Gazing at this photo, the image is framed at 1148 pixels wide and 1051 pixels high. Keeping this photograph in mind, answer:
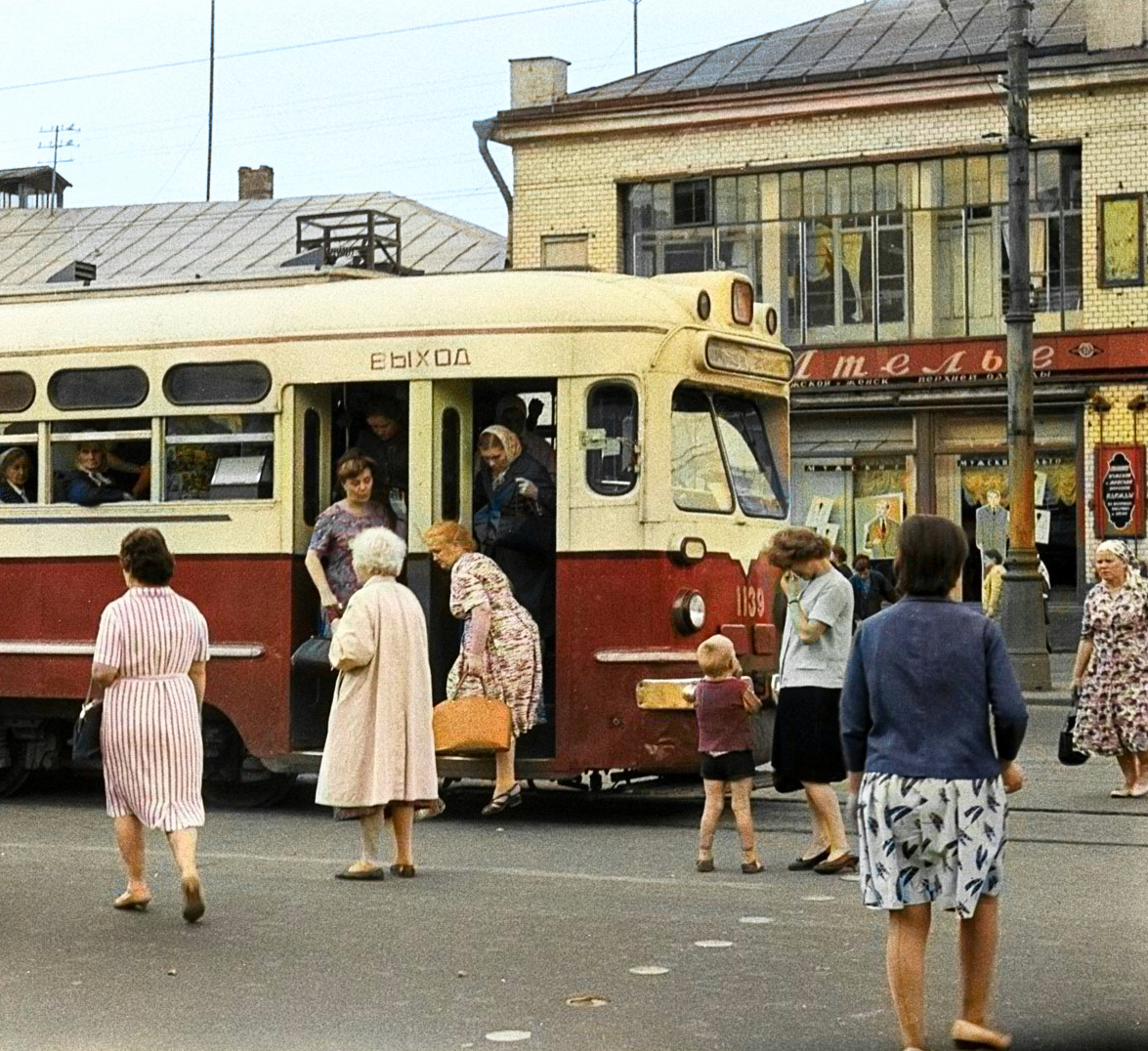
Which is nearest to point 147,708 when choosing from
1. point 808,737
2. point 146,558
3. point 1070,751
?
point 146,558

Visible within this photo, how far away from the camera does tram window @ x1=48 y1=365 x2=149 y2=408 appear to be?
13781mm

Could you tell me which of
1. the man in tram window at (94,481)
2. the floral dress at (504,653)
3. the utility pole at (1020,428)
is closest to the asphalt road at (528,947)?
the floral dress at (504,653)

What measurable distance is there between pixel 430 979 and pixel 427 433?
543cm

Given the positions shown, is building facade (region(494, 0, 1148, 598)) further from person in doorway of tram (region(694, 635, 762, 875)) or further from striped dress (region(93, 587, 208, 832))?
striped dress (region(93, 587, 208, 832))

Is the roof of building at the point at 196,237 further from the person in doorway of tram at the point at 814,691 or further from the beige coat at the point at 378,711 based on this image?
the beige coat at the point at 378,711

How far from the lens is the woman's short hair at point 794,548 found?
1098 centimetres

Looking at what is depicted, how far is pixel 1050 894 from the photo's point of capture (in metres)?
9.98

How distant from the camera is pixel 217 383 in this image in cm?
1359

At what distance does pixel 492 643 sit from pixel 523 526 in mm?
769

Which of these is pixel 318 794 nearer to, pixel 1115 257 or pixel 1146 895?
pixel 1146 895

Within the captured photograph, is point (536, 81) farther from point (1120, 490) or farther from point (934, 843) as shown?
point (934, 843)

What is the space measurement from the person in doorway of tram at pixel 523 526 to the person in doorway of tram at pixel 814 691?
2223 mm

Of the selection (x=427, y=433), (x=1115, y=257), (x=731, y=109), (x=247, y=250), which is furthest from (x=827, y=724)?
(x=247, y=250)

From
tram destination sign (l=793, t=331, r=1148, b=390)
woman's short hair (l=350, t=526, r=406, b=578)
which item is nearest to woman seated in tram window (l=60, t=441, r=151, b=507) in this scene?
woman's short hair (l=350, t=526, r=406, b=578)
